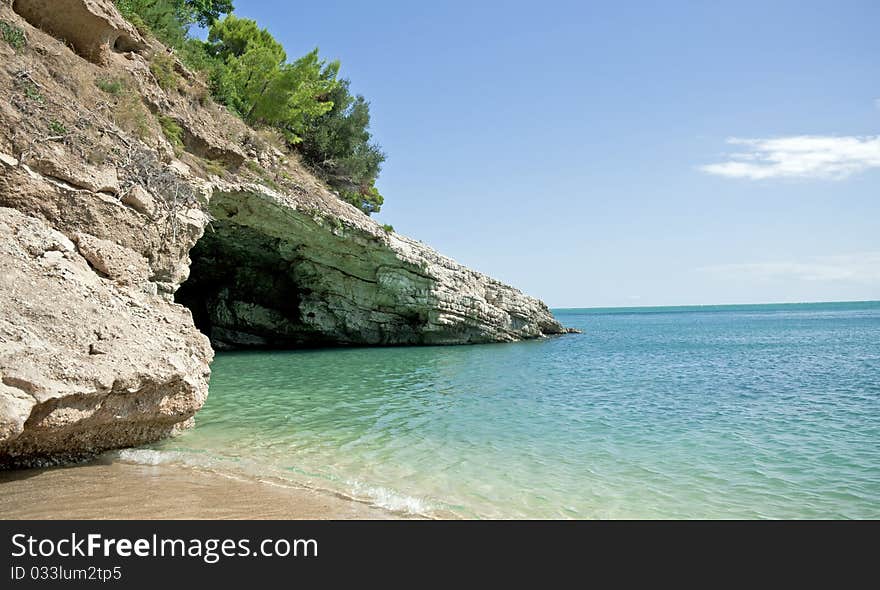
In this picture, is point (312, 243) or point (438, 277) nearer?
point (312, 243)

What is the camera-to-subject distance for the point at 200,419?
8.53 m

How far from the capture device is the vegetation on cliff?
16484mm

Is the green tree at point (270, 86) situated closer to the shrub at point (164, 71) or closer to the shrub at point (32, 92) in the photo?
the shrub at point (164, 71)

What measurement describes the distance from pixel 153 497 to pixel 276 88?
1835 centimetres

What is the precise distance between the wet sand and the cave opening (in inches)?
638

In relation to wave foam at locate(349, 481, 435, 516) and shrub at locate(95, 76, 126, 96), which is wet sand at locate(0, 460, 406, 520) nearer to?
wave foam at locate(349, 481, 435, 516)

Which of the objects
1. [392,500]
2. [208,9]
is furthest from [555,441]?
[208,9]

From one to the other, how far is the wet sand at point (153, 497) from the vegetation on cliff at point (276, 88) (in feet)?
39.0

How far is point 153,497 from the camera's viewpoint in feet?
15.5

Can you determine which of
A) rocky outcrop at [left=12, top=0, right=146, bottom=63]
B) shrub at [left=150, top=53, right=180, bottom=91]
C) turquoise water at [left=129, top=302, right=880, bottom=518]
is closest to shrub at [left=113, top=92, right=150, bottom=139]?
rocky outcrop at [left=12, top=0, right=146, bottom=63]
